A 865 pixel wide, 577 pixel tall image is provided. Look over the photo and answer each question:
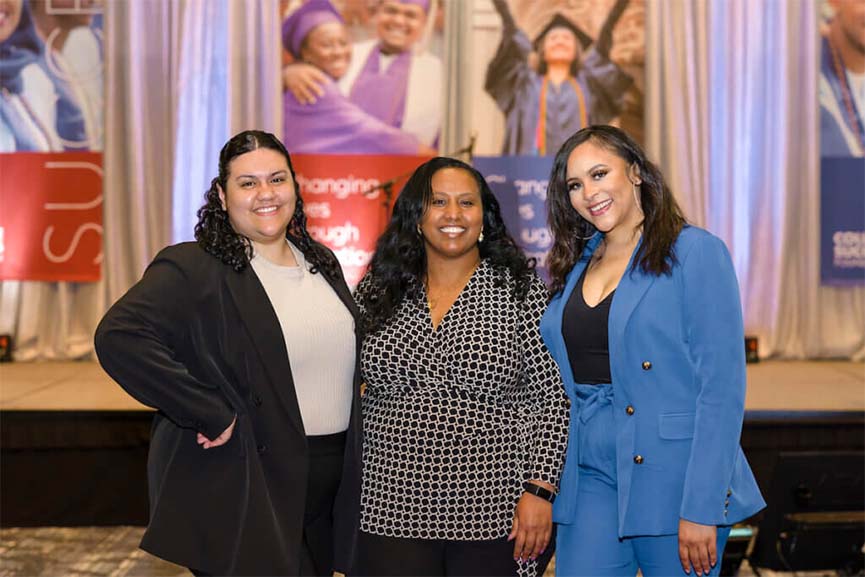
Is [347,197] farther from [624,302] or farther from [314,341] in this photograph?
[624,302]

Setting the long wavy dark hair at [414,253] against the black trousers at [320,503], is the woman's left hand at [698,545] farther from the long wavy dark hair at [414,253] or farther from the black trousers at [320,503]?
the black trousers at [320,503]

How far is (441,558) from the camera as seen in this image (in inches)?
92.3

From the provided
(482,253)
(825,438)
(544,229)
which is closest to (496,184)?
(544,229)

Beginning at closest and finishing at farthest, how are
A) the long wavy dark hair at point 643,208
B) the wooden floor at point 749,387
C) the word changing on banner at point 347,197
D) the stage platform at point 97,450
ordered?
the long wavy dark hair at point 643,208 → the stage platform at point 97,450 → the wooden floor at point 749,387 → the word changing on banner at point 347,197

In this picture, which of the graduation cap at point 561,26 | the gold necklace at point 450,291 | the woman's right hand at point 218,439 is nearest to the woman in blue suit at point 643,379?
the gold necklace at point 450,291

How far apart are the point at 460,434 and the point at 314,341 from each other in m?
0.43

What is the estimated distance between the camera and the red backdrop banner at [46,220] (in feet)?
24.0

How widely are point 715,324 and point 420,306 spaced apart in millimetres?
781

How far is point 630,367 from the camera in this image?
6.93ft

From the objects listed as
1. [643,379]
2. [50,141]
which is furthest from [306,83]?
[643,379]

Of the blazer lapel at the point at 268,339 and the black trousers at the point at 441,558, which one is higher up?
the blazer lapel at the point at 268,339

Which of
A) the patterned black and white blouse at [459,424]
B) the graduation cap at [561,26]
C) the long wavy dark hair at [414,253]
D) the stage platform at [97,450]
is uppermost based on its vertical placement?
the graduation cap at [561,26]

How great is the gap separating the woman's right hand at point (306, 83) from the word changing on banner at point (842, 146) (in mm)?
4076

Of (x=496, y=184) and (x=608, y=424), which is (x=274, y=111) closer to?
(x=496, y=184)
